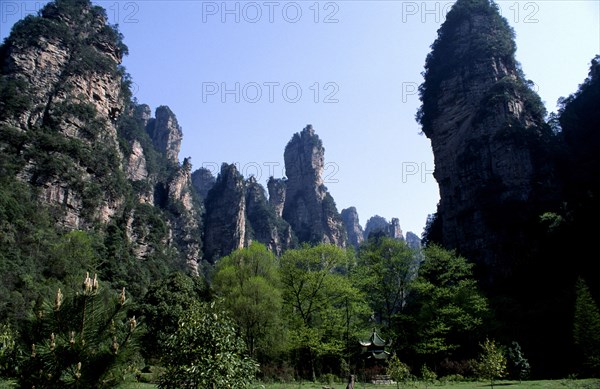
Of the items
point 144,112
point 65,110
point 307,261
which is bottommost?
point 307,261

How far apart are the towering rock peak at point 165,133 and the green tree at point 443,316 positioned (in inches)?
4760

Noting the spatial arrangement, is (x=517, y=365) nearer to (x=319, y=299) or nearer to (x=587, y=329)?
(x=587, y=329)

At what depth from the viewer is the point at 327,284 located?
3400 centimetres

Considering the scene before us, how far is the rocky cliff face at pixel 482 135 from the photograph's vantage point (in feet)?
165

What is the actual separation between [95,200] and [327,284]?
48.6 meters

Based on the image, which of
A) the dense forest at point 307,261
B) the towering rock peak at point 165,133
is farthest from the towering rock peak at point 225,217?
the towering rock peak at point 165,133

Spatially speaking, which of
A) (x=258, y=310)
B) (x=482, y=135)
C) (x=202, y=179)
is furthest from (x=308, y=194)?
(x=258, y=310)

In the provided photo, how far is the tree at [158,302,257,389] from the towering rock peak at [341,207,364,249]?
17753 cm

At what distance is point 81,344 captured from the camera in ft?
14.1

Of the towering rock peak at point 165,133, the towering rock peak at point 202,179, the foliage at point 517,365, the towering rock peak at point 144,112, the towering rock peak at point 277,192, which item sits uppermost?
the towering rock peak at point 144,112

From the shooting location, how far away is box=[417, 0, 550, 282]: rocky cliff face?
50.3m

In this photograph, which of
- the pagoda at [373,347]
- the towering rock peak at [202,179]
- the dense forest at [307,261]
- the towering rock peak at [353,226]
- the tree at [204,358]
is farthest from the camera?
the towering rock peak at [353,226]

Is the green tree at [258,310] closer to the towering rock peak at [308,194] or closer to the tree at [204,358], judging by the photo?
the tree at [204,358]

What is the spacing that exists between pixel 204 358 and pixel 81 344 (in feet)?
10.7
